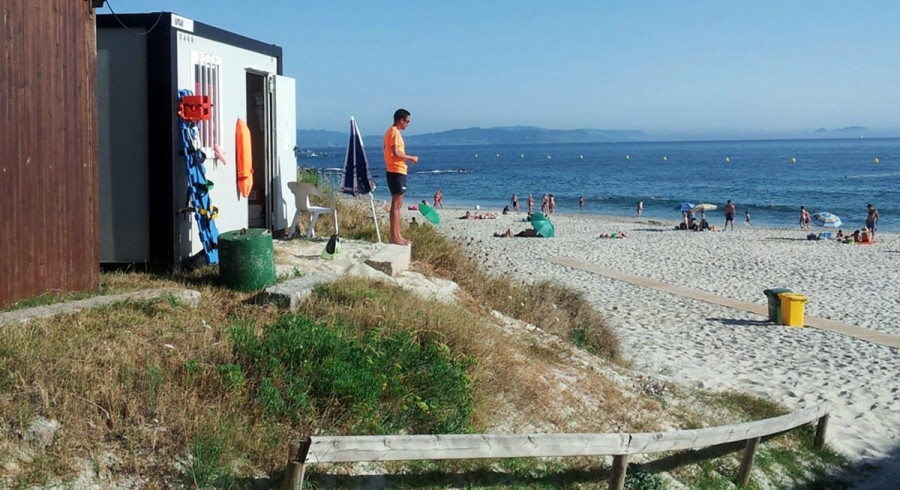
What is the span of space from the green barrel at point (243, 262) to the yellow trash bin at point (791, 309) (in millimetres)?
8829

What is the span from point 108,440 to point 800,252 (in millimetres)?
24051

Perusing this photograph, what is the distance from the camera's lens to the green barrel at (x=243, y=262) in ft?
25.0

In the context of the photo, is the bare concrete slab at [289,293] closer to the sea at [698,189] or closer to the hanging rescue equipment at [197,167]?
the hanging rescue equipment at [197,167]

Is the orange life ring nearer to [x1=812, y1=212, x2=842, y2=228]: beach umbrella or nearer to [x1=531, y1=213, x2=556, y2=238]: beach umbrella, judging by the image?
[x1=531, y1=213, x2=556, y2=238]: beach umbrella

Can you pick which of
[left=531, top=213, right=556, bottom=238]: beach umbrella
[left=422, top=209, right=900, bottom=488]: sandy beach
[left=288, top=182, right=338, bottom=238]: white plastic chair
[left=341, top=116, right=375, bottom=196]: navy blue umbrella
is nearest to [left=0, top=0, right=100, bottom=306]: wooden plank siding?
[left=288, top=182, right=338, bottom=238]: white plastic chair

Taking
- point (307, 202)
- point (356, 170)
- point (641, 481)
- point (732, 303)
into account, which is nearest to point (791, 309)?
point (732, 303)

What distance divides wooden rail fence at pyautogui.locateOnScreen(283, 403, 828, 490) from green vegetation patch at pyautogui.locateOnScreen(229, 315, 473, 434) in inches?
23.5

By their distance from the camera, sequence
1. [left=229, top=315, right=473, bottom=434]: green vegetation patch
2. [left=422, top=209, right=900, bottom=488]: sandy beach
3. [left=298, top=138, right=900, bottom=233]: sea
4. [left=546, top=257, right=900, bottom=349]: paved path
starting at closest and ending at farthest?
[left=229, top=315, right=473, bottom=434]: green vegetation patch → [left=422, top=209, right=900, bottom=488]: sandy beach → [left=546, top=257, right=900, bottom=349]: paved path → [left=298, top=138, right=900, bottom=233]: sea

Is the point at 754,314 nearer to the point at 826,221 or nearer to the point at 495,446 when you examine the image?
the point at 495,446

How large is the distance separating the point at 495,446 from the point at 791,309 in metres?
9.96

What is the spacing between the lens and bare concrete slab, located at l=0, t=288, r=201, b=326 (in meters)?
5.75

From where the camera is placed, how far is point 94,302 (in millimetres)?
6387

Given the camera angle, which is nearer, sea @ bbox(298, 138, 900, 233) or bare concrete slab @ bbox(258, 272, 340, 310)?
bare concrete slab @ bbox(258, 272, 340, 310)

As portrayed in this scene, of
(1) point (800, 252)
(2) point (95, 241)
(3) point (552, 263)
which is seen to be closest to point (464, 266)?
(2) point (95, 241)
